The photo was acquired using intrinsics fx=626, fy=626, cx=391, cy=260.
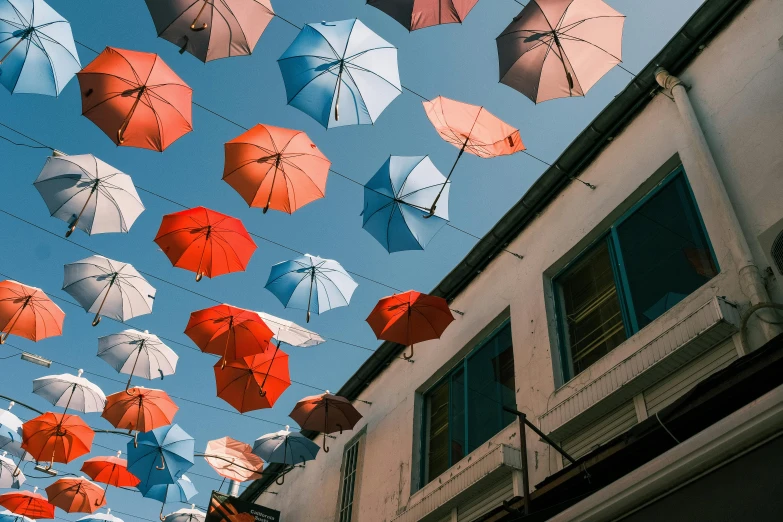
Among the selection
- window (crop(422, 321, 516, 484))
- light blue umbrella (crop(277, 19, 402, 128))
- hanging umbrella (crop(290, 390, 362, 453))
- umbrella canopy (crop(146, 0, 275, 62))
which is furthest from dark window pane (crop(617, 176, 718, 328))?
hanging umbrella (crop(290, 390, 362, 453))

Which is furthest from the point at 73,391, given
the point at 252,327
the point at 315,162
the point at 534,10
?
the point at 534,10

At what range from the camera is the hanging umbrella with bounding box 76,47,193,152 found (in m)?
8.84

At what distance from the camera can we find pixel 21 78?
9.33 metres

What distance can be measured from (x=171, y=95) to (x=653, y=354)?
290 inches

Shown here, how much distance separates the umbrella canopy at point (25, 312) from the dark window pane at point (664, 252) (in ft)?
36.1

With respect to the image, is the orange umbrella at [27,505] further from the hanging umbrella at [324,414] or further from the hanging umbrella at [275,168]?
the hanging umbrella at [275,168]

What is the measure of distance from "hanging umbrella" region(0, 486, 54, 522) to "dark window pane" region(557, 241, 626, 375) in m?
16.5

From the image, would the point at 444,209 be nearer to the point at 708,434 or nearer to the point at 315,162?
the point at 315,162

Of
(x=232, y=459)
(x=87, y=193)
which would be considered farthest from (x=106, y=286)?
(x=232, y=459)

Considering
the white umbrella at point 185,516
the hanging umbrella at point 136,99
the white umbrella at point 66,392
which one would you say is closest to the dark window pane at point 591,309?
the hanging umbrella at point 136,99

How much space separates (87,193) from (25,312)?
3300mm

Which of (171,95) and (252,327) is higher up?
(171,95)

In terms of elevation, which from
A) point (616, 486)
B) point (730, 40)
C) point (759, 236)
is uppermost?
point (730, 40)

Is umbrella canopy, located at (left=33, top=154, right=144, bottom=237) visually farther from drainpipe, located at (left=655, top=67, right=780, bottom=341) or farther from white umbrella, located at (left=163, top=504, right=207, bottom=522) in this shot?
white umbrella, located at (left=163, top=504, right=207, bottom=522)
